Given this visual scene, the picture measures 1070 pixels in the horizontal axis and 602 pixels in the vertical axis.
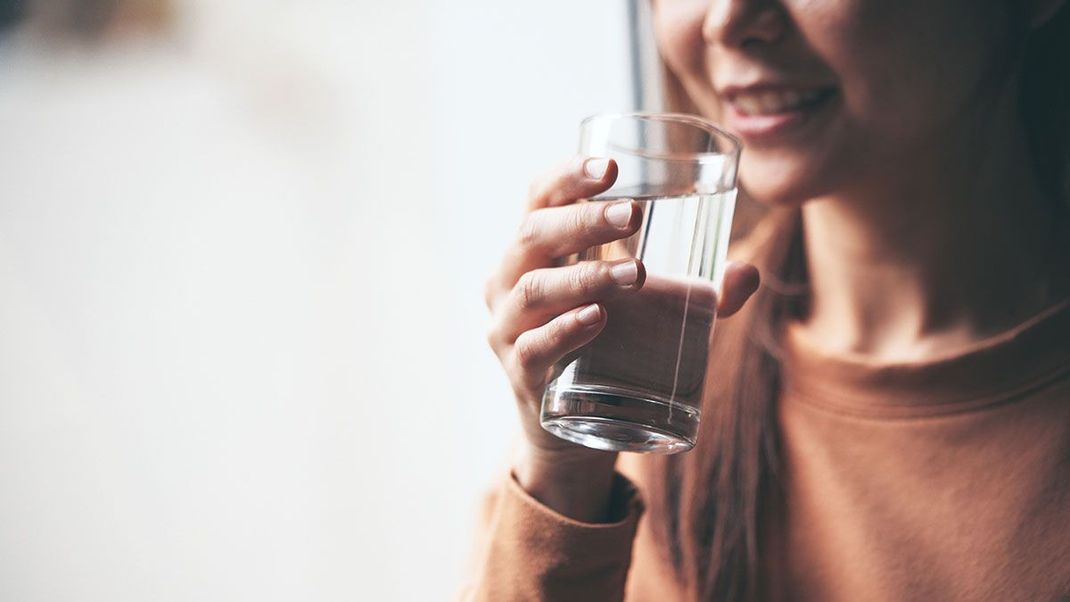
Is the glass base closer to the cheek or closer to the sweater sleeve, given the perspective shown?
the sweater sleeve

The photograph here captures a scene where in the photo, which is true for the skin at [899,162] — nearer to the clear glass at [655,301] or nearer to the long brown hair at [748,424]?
the long brown hair at [748,424]

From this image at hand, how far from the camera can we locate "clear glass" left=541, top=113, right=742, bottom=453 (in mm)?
754

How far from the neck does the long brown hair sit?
1.7 inches

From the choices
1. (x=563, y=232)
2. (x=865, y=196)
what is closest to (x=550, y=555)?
(x=563, y=232)

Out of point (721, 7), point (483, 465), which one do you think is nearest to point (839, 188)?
point (721, 7)

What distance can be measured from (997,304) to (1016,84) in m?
0.29

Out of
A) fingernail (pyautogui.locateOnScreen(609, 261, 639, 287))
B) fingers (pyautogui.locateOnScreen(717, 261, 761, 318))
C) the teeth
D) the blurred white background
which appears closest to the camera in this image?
fingernail (pyautogui.locateOnScreen(609, 261, 639, 287))

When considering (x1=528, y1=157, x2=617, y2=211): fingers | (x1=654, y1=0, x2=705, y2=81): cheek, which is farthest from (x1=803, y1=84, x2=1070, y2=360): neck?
(x1=528, y1=157, x2=617, y2=211): fingers

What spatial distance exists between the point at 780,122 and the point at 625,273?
1.27 ft

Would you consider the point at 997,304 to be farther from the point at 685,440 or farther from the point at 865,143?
the point at 685,440

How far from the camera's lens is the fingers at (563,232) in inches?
28.7

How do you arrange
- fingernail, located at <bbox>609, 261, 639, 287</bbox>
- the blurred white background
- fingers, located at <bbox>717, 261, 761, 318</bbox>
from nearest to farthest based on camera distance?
fingernail, located at <bbox>609, 261, 639, 287</bbox>
fingers, located at <bbox>717, 261, 761, 318</bbox>
the blurred white background

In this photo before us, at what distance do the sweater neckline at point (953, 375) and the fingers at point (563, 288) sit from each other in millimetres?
493

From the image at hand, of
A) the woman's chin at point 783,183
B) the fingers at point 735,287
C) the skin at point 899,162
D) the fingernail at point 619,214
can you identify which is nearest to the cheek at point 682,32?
the skin at point 899,162
